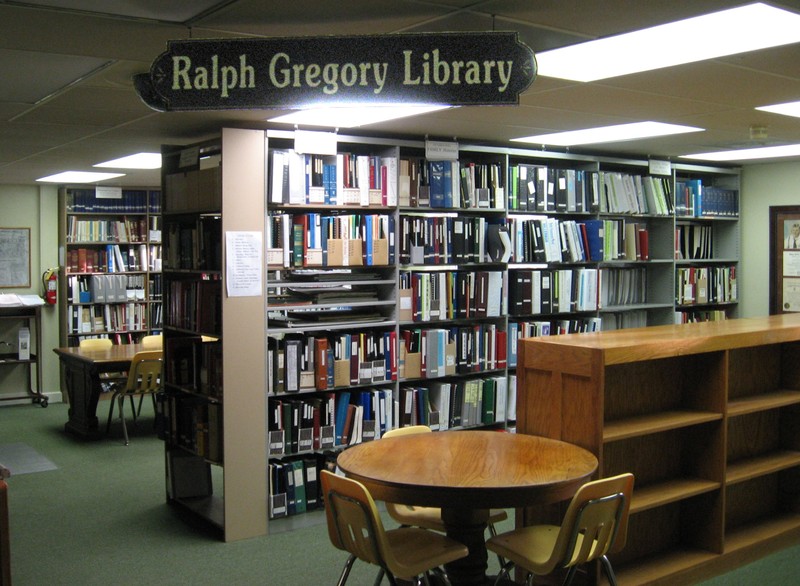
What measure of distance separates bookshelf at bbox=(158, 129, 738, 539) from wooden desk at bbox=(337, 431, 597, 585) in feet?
4.74

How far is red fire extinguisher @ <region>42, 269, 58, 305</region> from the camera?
32.0ft

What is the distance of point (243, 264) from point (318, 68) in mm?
2638

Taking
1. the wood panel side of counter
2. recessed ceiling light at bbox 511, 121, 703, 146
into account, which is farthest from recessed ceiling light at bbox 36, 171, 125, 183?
the wood panel side of counter

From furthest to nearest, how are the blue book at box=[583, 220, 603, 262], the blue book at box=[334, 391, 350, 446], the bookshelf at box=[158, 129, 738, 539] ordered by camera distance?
1. the blue book at box=[583, 220, 603, 262]
2. the blue book at box=[334, 391, 350, 446]
3. the bookshelf at box=[158, 129, 738, 539]

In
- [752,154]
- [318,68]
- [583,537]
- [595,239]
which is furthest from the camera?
[752,154]

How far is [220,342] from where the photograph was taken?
16.7 ft

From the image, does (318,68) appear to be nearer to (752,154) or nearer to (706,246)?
(752,154)

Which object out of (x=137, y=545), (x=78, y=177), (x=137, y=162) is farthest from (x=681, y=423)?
(x=78, y=177)

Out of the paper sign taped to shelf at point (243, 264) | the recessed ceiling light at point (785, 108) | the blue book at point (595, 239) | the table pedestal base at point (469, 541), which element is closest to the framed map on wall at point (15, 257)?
the paper sign taped to shelf at point (243, 264)

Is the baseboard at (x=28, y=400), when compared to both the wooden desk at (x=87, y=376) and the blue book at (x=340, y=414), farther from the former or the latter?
the blue book at (x=340, y=414)

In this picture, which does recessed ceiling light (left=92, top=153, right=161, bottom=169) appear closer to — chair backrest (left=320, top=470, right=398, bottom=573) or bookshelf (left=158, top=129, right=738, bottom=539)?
bookshelf (left=158, top=129, right=738, bottom=539)

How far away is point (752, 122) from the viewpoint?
537 cm

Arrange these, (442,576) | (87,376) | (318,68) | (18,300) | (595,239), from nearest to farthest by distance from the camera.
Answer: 1. (318,68)
2. (442,576)
3. (595,239)
4. (87,376)
5. (18,300)

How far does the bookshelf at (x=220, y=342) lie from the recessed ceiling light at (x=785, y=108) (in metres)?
2.99
